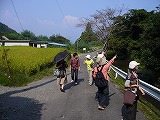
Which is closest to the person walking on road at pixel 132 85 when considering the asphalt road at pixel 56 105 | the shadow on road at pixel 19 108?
the asphalt road at pixel 56 105

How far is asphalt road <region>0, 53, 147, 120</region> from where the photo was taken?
7.18m

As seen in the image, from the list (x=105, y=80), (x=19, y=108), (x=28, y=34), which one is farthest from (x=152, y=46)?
(x=28, y=34)

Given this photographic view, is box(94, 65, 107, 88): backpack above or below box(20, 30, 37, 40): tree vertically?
below

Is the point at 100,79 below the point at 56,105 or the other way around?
the other way around

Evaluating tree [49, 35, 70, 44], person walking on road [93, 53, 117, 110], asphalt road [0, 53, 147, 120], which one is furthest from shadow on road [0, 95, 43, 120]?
tree [49, 35, 70, 44]

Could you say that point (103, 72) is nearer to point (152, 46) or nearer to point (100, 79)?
point (100, 79)

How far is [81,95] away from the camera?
10070 millimetres

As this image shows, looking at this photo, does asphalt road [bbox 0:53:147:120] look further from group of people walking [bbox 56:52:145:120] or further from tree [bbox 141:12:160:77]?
tree [bbox 141:12:160:77]

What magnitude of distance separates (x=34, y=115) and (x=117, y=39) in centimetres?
4185

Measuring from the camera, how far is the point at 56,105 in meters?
8.53

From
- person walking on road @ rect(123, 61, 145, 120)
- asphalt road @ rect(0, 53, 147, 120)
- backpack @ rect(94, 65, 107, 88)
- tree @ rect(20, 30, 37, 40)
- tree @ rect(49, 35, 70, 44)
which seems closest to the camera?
person walking on road @ rect(123, 61, 145, 120)

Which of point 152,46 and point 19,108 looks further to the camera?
point 152,46

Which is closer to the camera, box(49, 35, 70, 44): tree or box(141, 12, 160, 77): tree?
box(141, 12, 160, 77): tree

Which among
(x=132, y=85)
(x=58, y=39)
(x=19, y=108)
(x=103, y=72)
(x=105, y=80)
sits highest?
(x=58, y=39)
